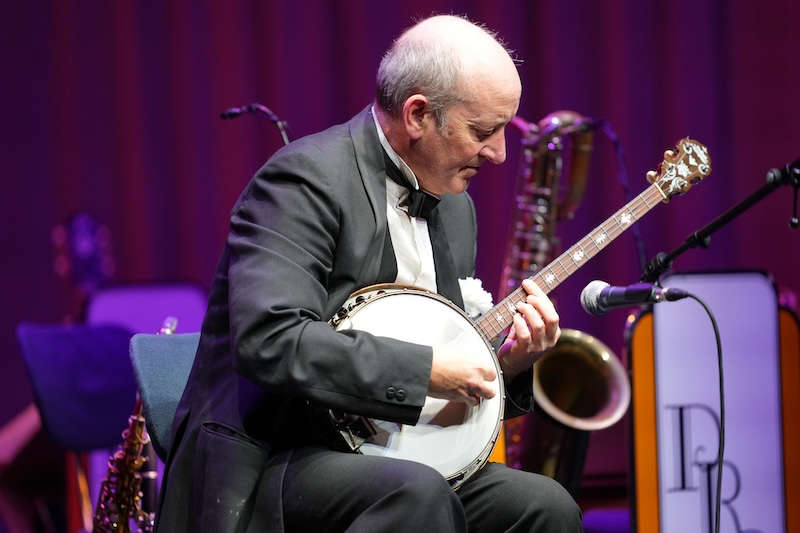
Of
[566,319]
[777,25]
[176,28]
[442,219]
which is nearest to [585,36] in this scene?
[777,25]

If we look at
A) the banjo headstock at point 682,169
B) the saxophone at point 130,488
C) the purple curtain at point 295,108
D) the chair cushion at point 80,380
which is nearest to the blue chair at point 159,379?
the saxophone at point 130,488

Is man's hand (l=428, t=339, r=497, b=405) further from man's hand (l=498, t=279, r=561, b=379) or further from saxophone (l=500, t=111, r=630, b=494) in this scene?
saxophone (l=500, t=111, r=630, b=494)

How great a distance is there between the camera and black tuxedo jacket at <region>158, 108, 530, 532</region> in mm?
2314

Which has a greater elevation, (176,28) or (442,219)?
(176,28)

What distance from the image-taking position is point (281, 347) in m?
2.30

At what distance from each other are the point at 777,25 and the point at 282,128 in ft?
11.4

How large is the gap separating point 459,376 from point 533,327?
30 centimetres

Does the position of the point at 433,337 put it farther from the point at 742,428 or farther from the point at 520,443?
the point at 520,443

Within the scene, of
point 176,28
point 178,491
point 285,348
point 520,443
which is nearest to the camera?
point 285,348

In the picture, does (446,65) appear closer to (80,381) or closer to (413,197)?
(413,197)

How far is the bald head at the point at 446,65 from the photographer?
2.66 m

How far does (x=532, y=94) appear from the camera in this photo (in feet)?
20.0

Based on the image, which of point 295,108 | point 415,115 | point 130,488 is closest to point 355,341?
point 415,115

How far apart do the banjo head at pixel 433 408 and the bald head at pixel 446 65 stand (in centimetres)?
49
